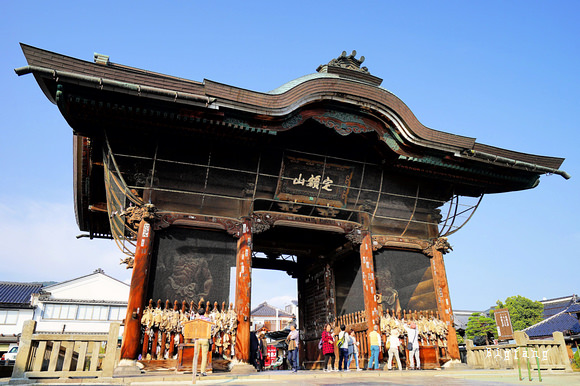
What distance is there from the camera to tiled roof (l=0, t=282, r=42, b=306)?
104 ft

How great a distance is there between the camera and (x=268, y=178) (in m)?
12.5

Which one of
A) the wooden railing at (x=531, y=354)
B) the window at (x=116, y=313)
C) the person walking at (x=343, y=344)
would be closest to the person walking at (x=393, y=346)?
the person walking at (x=343, y=344)

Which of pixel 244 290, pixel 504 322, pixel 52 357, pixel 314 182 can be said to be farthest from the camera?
pixel 504 322

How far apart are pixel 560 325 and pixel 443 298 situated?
27.4 m

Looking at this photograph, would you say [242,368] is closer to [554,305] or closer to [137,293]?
[137,293]

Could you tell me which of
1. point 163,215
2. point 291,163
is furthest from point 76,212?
point 291,163

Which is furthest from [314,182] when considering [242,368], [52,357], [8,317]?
[8,317]

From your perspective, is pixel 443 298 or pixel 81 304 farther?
pixel 81 304

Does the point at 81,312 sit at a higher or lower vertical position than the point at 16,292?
lower

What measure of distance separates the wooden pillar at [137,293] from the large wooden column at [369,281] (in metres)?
6.81

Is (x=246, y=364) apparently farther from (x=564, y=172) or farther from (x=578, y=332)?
(x=578, y=332)

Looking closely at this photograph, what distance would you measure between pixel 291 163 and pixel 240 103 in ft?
9.57

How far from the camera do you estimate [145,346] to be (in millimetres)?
9555

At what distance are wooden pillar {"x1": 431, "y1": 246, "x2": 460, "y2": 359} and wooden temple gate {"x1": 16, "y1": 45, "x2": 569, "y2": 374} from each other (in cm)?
5
